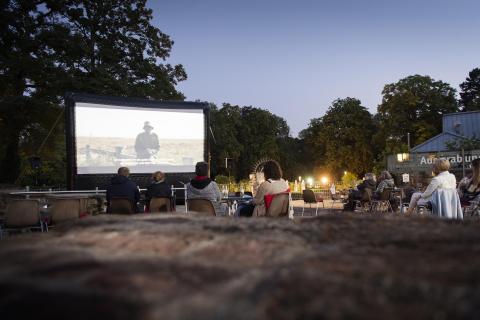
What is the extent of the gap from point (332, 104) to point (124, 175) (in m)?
37.5

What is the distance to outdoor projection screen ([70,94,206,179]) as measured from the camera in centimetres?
1080

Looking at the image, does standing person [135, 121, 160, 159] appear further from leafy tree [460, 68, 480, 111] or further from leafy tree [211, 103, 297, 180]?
leafy tree [460, 68, 480, 111]

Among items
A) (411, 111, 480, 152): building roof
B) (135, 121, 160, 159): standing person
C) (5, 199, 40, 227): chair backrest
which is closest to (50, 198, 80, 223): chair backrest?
(5, 199, 40, 227): chair backrest

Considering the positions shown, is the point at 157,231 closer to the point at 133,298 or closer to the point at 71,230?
the point at 71,230

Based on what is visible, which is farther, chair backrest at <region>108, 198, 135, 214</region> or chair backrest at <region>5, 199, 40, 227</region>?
chair backrest at <region>5, 199, 40, 227</region>

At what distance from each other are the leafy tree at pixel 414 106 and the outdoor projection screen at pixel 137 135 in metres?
25.7

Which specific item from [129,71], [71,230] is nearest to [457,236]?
[71,230]

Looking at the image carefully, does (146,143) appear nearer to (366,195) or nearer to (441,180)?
(366,195)

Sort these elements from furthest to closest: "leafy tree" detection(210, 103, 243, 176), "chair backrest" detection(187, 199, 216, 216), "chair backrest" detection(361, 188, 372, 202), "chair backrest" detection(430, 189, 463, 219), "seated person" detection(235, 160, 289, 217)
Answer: "leafy tree" detection(210, 103, 243, 176), "chair backrest" detection(361, 188, 372, 202), "chair backrest" detection(430, 189, 463, 219), "chair backrest" detection(187, 199, 216, 216), "seated person" detection(235, 160, 289, 217)

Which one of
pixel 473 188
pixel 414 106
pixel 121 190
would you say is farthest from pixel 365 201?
pixel 414 106

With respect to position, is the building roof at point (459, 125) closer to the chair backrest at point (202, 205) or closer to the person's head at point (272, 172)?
the person's head at point (272, 172)

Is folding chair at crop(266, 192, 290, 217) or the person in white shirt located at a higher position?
the person in white shirt

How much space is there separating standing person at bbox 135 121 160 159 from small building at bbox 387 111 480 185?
34.5 feet

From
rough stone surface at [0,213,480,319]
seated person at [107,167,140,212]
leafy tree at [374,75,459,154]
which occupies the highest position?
leafy tree at [374,75,459,154]
